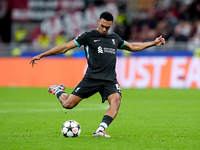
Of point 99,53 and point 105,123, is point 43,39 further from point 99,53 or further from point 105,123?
point 105,123

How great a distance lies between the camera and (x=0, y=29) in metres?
33.4

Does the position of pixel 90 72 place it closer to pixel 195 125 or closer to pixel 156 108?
pixel 195 125

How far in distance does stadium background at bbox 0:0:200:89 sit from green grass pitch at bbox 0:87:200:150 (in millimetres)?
3316

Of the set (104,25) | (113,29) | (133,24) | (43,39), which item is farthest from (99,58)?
(43,39)

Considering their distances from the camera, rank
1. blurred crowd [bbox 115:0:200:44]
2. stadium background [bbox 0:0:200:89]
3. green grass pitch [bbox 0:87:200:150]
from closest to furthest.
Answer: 1. green grass pitch [bbox 0:87:200:150]
2. stadium background [bbox 0:0:200:89]
3. blurred crowd [bbox 115:0:200:44]

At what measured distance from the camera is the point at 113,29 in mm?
28375

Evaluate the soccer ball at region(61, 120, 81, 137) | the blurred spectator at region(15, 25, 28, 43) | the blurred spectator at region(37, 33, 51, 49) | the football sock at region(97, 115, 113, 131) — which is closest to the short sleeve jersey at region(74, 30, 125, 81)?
the football sock at region(97, 115, 113, 131)

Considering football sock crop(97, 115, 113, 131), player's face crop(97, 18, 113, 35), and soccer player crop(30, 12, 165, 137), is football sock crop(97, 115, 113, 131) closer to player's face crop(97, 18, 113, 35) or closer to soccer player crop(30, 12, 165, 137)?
soccer player crop(30, 12, 165, 137)

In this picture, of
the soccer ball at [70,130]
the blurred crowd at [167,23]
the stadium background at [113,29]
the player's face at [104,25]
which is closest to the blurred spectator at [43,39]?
the stadium background at [113,29]

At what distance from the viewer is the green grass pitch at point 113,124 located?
737 centimetres

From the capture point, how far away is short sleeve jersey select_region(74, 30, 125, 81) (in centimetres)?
873

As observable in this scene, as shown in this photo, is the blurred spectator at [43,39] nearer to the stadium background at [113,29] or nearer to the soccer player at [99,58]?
the stadium background at [113,29]

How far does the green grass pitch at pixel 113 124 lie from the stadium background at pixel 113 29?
332 centimetres

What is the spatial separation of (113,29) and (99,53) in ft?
64.9
